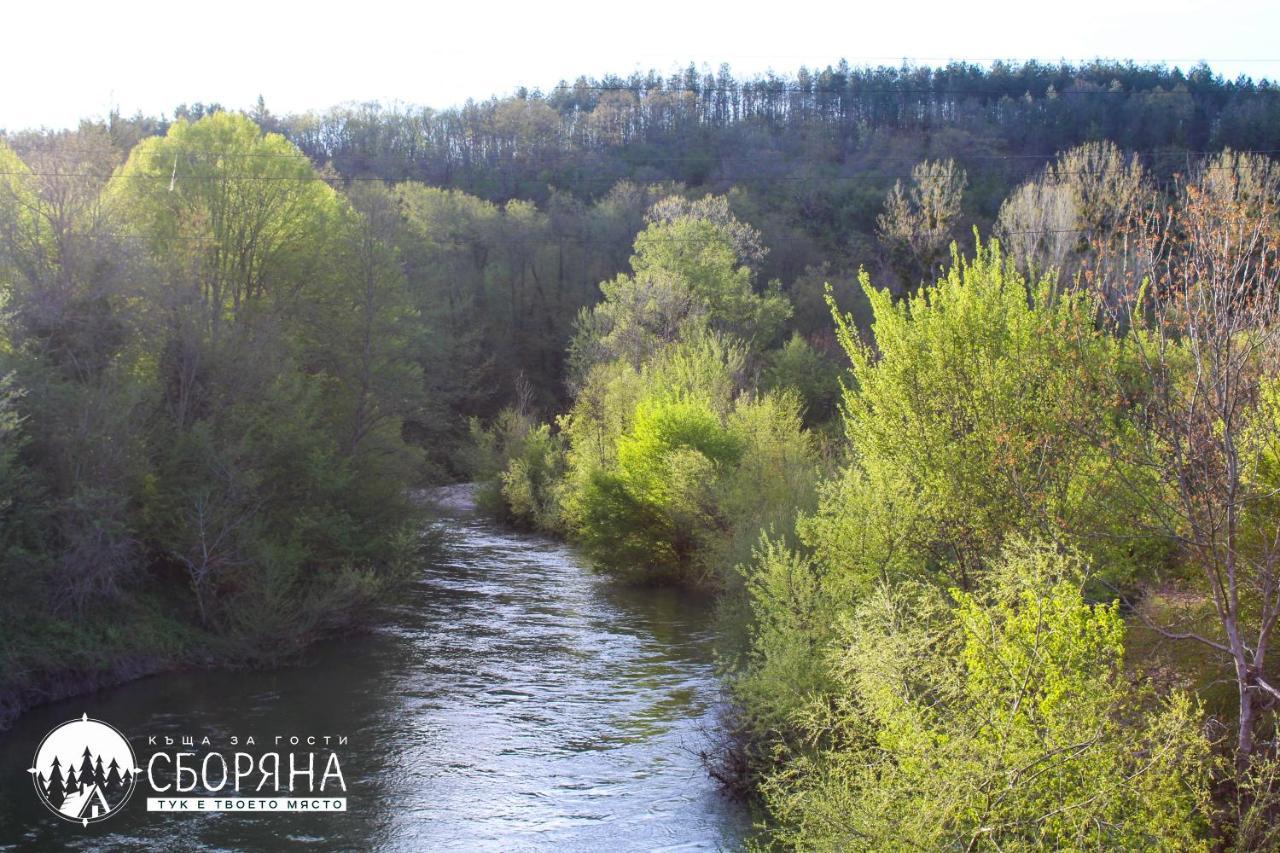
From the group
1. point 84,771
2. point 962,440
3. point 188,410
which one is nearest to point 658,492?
point 188,410

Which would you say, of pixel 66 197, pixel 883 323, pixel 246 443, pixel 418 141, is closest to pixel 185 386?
pixel 246 443

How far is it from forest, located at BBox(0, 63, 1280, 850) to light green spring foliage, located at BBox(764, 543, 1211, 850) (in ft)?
0.17

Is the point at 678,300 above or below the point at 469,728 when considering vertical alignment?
above

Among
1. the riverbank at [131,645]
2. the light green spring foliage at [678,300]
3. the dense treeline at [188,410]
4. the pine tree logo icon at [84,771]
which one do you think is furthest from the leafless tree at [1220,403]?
the light green spring foliage at [678,300]

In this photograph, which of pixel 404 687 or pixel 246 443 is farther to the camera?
pixel 246 443

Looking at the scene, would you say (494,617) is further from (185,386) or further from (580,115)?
(580,115)

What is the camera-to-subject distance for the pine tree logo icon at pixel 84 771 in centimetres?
1547

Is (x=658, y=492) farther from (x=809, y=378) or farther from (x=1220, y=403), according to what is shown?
(x=1220, y=403)

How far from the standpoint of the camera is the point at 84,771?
16734 millimetres

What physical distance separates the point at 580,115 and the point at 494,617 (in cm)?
6955

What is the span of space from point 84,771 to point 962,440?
44.7 ft

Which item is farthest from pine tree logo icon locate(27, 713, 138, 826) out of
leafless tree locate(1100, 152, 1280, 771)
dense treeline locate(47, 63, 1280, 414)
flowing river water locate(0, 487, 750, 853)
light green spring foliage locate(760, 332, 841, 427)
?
light green spring foliage locate(760, 332, 841, 427)

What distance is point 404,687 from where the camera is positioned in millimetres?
21125

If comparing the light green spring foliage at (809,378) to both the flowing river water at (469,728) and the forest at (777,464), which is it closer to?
the forest at (777,464)
